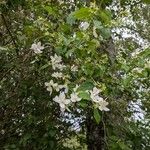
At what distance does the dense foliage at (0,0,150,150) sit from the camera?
9.07ft

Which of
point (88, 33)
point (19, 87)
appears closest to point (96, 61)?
point (88, 33)

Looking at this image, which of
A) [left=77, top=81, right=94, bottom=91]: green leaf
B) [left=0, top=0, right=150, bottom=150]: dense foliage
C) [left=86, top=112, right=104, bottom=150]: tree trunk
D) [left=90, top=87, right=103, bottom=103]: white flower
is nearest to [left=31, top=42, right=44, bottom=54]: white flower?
[left=0, top=0, right=150, bottom=150]: dense foliage

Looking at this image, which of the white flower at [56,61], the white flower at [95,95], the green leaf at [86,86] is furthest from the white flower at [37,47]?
the white flower at [95,95]

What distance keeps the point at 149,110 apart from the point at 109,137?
105 cm

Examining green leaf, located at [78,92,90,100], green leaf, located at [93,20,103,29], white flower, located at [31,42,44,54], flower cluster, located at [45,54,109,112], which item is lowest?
green leaf, located at [78,92,90,100]

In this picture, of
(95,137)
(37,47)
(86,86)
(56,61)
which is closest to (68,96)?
(86,86)

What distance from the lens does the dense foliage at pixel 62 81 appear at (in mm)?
2764

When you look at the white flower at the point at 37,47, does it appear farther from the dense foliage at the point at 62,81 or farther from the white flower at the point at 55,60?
the white flower at the point at 55,60

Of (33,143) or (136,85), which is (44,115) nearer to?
(33,143)

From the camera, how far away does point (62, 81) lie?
9.62ft

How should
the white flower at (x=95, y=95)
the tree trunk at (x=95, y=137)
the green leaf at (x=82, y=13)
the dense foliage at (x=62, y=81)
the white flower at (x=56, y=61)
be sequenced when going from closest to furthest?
the green leaf at (x=82, y=13) < the white flower at (x=95, y=95) < the dense foliage at (x=62, y=81) < the white flower at (x=56, y=61) < the tree trunk at (x=95, y=137)

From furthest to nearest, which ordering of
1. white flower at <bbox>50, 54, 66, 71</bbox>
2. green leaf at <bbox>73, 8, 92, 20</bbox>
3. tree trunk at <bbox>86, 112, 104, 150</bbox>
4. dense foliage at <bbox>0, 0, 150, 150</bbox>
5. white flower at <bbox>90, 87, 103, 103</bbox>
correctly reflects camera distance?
tree trunk at <bbox>86, 112, 104, 150</bbox>
white flower at <bbox>50, 54, 66, 71</bbox>
dense foliage at <bbox>0, 0, 150, 150</bbox>
white flower at <bbox>90, 87, 103, 103</bbox>
green leaf at <bbox>73, 8, 92, 20</bbox>

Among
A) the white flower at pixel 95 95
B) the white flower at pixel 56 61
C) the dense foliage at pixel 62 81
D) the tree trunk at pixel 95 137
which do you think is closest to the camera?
the white flower at pixel 95 95

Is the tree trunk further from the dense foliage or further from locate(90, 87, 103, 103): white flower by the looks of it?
locate(90, 87, 103, 103): white flower
